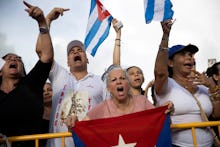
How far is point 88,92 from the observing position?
3.70 metres

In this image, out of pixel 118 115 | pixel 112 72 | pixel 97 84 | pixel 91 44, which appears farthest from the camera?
pixel 91 44

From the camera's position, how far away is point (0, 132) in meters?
3.20

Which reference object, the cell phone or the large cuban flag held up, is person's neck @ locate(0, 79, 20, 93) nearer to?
the large cuban flag held up

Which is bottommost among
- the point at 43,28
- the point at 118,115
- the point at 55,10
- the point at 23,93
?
the point at 118,115

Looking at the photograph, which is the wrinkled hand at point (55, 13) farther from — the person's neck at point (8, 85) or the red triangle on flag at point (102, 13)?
the red triangle on flag at point (102, 13)

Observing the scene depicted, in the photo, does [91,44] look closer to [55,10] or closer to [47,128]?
[55,10]

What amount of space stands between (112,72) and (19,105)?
0.98 meters

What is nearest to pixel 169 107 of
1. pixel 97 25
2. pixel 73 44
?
pixel 73 44

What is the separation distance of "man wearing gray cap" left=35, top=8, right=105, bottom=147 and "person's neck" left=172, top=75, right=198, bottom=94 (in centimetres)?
86

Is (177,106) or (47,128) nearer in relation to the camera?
(177,106)

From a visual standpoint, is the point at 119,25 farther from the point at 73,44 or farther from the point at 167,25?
the point at 167,25

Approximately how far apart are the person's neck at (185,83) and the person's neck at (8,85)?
5.86 feet

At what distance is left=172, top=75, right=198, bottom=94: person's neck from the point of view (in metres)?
3.55

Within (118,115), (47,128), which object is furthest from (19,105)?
(118,115)
